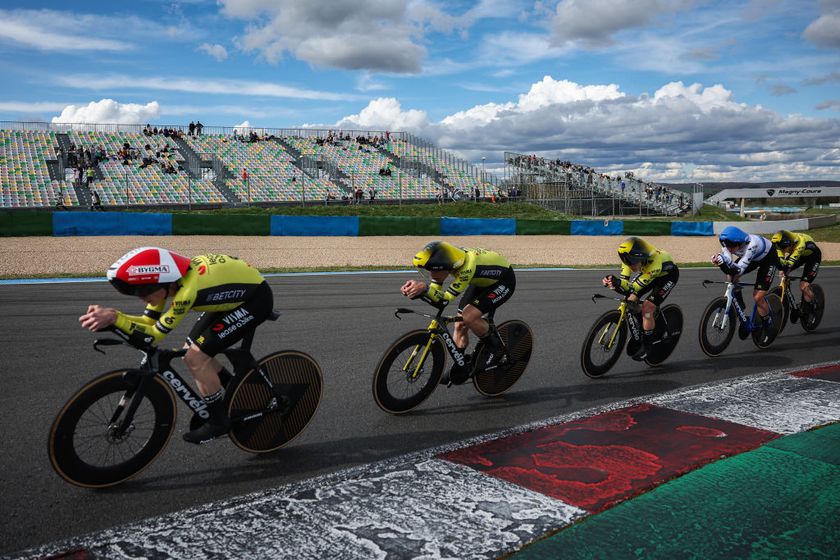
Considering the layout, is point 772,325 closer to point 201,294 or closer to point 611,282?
point 611,282

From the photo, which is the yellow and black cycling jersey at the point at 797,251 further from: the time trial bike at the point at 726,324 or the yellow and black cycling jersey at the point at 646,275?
the yellow and black cycling jersey at the point at 646,275

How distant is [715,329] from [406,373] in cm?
450

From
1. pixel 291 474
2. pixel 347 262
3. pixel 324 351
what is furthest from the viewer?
pixel 347 262

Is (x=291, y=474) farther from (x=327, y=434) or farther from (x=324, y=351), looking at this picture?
(x=324, y=351)

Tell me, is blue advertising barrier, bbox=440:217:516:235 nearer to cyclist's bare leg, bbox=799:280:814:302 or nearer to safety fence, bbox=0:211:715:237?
safety fence, bbox=0:211:715:237

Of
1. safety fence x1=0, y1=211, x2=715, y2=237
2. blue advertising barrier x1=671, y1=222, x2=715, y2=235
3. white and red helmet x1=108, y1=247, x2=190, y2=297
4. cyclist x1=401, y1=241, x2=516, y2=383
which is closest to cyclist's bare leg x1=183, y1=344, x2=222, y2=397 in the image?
white and red helmet x1=108, y1=247, x2=190, y2=297

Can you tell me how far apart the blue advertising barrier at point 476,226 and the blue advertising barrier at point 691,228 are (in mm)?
9275

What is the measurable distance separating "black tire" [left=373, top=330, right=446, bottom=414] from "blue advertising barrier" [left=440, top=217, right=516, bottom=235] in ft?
68.2

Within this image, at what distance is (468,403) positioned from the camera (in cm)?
577

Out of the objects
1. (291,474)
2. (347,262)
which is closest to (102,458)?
(291,474)

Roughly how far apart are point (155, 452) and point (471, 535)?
2.03 metres

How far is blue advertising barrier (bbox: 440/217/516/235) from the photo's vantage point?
2622 cm

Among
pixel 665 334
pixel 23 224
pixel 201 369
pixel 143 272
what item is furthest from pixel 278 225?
pixel 143 272

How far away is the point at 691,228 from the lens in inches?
1247
